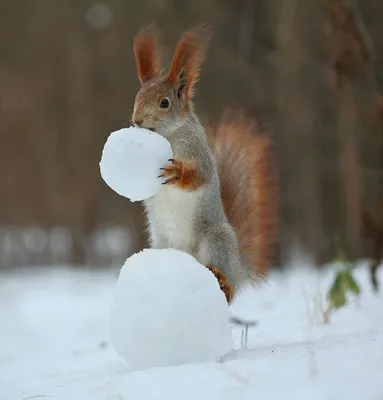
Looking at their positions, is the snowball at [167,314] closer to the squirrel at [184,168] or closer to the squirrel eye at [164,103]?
the squirrel at [184,168]

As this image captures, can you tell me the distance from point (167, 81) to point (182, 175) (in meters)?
0.46

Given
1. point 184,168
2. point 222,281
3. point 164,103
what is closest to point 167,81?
point 164,103

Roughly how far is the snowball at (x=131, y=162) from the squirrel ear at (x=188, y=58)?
0.48m

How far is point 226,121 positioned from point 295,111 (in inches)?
198

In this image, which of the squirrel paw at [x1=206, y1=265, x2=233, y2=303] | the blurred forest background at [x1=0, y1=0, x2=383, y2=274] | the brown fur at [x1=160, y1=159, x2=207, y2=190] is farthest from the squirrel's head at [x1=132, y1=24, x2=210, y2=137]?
the blurred forest background at [x1=0, y1=0, x2=383, y2=274]

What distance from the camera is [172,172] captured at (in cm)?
254

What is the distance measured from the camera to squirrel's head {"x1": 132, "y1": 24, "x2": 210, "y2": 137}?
274cm

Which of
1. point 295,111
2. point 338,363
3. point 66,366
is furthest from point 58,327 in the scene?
point 295,111

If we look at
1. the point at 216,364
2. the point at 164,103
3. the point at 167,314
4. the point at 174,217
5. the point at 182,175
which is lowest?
the point at 216,364

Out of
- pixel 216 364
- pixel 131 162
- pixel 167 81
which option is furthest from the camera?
pixel 167 81

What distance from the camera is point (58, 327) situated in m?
5.08

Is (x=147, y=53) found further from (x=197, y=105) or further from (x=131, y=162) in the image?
(x=197, y=105)

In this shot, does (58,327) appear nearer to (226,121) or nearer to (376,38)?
(226,121)

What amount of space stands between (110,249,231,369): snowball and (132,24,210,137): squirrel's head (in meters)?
0.64
